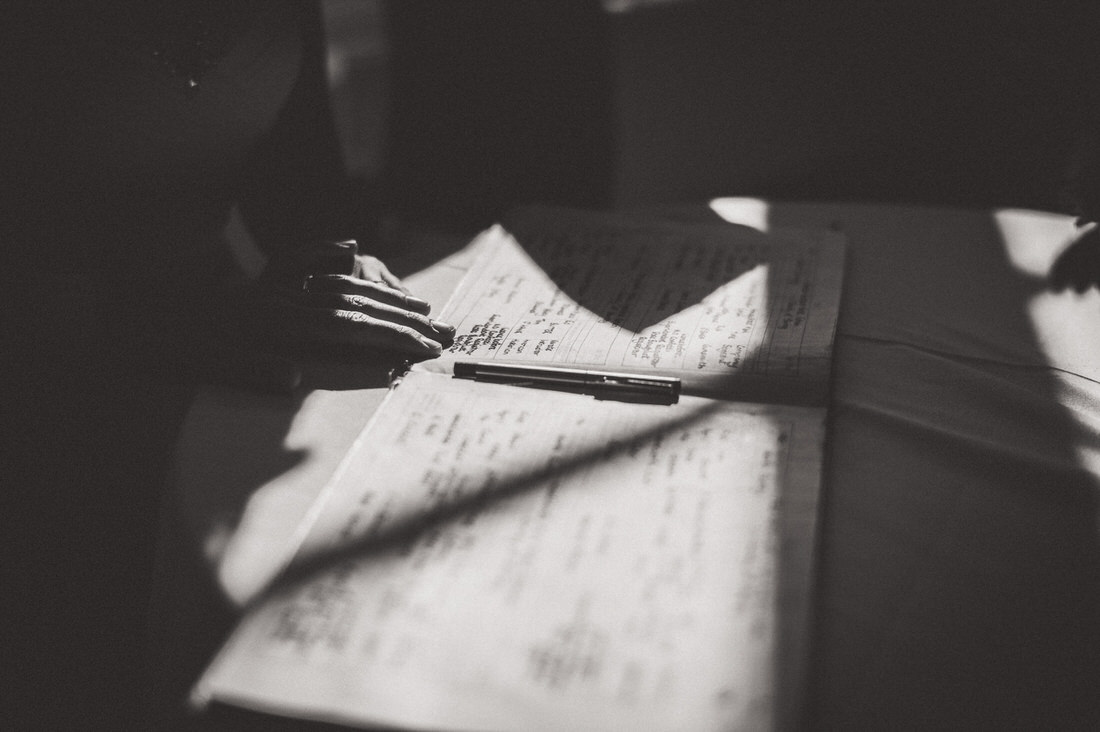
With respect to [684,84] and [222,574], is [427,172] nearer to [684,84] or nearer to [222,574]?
[222,574]

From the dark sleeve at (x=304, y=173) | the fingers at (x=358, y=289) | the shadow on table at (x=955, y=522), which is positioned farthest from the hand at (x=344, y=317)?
the shadow on table at (x=955, y=522)

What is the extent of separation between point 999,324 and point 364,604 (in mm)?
651

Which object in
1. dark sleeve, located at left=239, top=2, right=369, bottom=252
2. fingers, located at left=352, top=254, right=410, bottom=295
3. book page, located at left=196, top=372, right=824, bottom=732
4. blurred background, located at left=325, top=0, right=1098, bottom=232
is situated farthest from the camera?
blurred background, located at left=325, top=0, right=1098, bottom=232

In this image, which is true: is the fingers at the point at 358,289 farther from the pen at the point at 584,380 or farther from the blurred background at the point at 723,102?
the blurred background at the point at 723,102

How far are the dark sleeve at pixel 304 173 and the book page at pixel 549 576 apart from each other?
399mm

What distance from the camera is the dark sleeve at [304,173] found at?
909mm

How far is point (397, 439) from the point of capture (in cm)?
60

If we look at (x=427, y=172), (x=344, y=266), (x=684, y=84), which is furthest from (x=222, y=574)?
(x=684, y=84)

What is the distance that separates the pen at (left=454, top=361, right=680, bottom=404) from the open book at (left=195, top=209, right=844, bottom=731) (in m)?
0.01

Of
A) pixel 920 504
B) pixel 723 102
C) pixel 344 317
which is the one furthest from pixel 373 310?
pixel 723 102

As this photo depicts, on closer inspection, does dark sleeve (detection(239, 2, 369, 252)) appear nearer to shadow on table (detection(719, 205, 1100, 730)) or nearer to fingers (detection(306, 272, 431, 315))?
fingers (detection(306, 272, 431, 315))

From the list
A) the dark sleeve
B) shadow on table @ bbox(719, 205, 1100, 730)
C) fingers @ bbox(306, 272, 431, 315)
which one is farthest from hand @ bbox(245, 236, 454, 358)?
shadow on table @ bbox(719, 205, 1100, 730)

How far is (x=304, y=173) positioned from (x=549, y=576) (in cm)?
67

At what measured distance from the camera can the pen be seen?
633 mm
